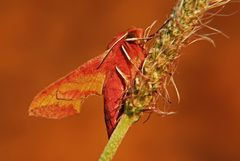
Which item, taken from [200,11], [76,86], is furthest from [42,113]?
[200,11]

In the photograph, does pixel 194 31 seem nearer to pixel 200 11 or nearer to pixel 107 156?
pixel 200 11

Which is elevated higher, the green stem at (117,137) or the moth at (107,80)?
the moth at (107,80)

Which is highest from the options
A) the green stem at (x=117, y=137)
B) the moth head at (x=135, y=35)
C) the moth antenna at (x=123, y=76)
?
the moth head at (x=135, y=35)
